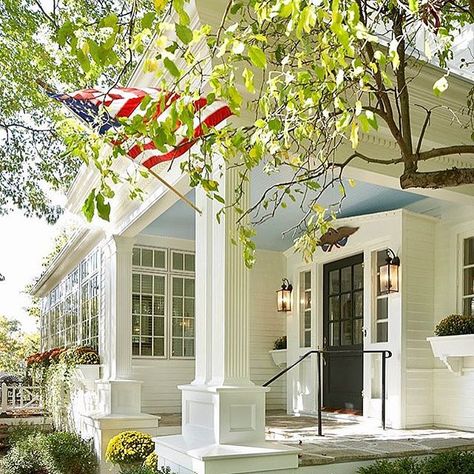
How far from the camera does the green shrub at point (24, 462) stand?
8.81 metres

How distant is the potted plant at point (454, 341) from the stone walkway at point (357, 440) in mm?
726

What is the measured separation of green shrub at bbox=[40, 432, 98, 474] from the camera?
826cm

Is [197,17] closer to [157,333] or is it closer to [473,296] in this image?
[473,296]

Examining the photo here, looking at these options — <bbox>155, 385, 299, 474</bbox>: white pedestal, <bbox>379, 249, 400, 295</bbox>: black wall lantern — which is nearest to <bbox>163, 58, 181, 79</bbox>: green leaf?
<bbox>155, 385, 299, 474</bbox>: white pedestal

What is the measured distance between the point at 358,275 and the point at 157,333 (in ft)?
11.6

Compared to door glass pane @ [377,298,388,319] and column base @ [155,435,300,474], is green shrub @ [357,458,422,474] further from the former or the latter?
door glass pane @ [377,298,388,319]

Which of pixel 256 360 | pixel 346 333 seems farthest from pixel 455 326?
pixel 256 360

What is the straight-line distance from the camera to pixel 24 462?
29.1 feet

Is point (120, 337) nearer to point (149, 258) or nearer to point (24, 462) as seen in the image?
point (149, 258)

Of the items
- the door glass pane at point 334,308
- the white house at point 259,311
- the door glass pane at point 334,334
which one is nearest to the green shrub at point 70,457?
the white house at point 259,311

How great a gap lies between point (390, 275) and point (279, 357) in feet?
11.8

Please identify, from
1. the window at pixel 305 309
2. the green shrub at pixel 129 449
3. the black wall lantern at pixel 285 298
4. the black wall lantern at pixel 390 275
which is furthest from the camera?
the black wall lantern at pixel 285 298

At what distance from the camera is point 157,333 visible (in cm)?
1024

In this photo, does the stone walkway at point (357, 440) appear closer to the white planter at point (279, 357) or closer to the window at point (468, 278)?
the window at point (468, 278)
